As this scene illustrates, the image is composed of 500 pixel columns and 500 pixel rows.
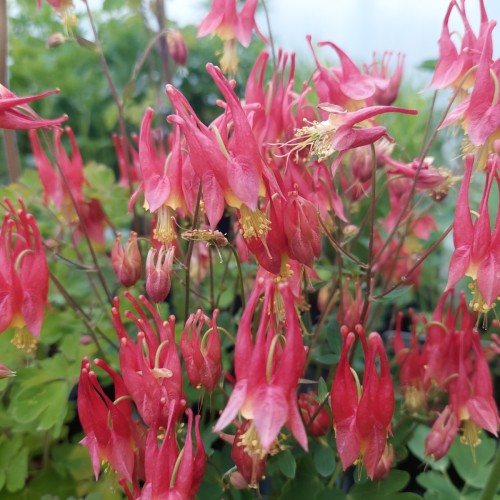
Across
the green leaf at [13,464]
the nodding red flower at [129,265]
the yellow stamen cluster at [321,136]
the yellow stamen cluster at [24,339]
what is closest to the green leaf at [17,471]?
the green leaf at [13,464]

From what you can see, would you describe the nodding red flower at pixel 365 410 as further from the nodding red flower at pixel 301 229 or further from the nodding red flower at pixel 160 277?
the nodding red flower at pixel 160 277

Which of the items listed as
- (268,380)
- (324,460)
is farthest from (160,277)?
(324,460)

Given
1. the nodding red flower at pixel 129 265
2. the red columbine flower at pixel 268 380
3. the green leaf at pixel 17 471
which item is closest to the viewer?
the red columbine flower at pixel 268 380

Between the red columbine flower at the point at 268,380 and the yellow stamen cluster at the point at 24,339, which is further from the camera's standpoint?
the yellow stamen cluster at the point at 24,339

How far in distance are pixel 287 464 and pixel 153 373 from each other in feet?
0.58

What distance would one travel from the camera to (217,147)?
1.92ft

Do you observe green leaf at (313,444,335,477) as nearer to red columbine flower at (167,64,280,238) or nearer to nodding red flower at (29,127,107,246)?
red columbine flower at (167,64,280,238)

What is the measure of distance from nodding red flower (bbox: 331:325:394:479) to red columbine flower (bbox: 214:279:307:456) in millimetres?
61

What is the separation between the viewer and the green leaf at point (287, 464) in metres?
0.65

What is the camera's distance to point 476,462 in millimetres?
990

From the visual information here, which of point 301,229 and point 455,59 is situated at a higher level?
point 455,59

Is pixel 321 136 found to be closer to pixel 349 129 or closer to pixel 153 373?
pixel 349 129

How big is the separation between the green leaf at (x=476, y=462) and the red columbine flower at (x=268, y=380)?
57 centimetres

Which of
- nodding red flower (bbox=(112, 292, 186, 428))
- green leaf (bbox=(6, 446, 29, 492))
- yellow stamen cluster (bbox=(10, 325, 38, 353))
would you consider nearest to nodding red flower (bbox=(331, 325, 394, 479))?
nodding red flower (bbox=(112, 292, 186, 428))
